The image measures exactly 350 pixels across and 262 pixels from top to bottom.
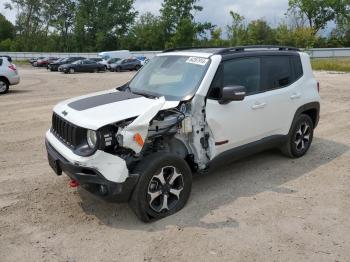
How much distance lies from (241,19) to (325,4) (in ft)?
77.7

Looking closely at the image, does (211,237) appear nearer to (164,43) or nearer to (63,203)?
(63,203)

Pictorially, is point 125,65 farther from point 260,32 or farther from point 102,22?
point 102,22

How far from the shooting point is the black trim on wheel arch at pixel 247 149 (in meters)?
4.99

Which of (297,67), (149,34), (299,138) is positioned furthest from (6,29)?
(299,138)

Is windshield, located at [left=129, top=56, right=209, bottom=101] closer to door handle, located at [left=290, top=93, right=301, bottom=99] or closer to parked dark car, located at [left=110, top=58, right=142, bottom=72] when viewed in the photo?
door handle, located at [left=290, top=93, right=301, bottom=99]

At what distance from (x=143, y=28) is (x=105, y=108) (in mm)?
70576

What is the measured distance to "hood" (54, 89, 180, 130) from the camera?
411cm

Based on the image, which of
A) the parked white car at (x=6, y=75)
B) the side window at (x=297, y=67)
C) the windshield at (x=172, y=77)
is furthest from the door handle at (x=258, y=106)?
the parked white car at (x=6, y=75)

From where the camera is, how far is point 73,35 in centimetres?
7638

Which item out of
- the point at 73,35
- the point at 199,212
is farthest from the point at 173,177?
the point at 73,35

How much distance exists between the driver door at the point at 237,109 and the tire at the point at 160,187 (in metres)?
0.67

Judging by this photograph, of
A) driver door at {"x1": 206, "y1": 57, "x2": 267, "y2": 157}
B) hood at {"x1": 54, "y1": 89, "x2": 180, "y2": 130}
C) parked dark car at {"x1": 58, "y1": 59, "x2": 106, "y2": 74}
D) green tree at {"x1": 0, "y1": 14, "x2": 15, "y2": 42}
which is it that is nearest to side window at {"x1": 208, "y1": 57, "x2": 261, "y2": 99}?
driver door at {"x1": 206, "y1": 57, "x2": 267, "y2": 157}

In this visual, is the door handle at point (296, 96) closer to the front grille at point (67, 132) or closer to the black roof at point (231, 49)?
the black roof at point (231, 49)

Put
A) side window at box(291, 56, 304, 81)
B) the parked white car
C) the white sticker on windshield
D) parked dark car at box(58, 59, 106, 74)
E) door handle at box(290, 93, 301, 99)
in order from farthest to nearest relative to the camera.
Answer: parked dark car at box(58, 59, 106, 74) < the parked white car < side window at box(291, 56, 304, 81) < door handle at box(290, 93, 301, 99) < the white sticker on windshield
